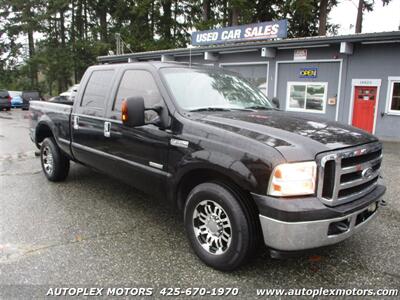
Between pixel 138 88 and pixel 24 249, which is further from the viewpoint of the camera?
pixel 138 88

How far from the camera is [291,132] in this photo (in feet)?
9.87

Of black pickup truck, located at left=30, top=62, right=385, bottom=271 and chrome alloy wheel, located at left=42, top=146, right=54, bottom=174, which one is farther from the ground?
black pickup truck, located at left=30, top=62, right=385, bottom=271

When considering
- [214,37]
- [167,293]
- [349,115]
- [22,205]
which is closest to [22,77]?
[214,37]

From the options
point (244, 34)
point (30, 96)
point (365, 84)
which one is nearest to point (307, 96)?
point (365, 84)

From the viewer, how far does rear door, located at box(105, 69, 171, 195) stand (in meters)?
3.68

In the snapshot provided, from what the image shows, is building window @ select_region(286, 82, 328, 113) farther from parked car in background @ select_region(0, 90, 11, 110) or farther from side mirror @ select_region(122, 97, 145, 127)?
parked car in background @ select_region(0, 90, 11, 110)

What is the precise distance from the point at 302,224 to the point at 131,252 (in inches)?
69.7

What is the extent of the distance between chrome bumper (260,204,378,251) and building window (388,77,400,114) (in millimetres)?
11514

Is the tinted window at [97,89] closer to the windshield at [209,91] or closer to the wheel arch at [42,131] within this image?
the windshield at [209,91]

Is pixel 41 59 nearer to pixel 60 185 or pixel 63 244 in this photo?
pixel 60 185

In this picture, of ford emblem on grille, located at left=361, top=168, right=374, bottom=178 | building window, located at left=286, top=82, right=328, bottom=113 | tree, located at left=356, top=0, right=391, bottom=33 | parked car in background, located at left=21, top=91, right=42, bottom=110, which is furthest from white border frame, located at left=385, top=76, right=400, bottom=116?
parked car in background, located at left=21, top=91, right=42, bottom=110

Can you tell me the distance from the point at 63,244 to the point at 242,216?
1.98 meters

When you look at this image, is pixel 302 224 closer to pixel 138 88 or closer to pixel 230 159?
pixel 230 159

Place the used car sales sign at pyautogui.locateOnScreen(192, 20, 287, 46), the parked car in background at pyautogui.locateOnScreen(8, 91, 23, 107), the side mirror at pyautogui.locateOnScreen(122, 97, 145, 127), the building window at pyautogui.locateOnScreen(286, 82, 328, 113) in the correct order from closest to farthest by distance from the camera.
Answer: the side mirror at pyautogui.locateOnScreen(122, 97, 145, 127) → the building window at pyautogui.locateOnScreen(286, 82, 328, 113) → the used car sales sign at pyautogui.locateOnScreen(192, 20, 287, 46) → the parked car in background at pyautogui.locateOnScreen(8, 91, 23, 107)
